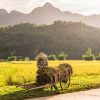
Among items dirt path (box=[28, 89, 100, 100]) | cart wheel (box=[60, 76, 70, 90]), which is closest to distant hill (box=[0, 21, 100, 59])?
cart wheel (box=[60, 76, 70, 90])

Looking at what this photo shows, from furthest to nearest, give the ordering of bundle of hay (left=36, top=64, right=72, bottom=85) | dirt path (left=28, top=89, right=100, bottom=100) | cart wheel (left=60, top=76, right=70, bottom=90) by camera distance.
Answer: cart wheel (left=60, top=76, right=70, bottom=90)
bundle of hay (left=36, top=64, right=72, bottom=85)
dirt path (left=28, top=89, right=100, bottom=100)

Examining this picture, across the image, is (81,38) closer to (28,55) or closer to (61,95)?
(28,55)

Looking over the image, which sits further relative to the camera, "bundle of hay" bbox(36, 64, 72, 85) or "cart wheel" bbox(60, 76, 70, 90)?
"cart wheel" bbox(60, 76, 70, 90)

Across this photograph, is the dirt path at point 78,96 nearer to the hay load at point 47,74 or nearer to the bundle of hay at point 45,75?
the hay load at point 47,74

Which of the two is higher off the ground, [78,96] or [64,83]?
[64,83]

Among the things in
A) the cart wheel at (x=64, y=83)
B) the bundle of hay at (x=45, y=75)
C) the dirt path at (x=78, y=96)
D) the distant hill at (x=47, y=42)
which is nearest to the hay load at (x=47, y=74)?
the bundle of hay at (x=45, y=75)

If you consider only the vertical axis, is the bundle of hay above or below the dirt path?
above

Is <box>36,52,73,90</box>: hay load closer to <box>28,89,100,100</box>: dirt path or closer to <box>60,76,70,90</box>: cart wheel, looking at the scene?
<box>60,76,70,90</box>: cart wheel

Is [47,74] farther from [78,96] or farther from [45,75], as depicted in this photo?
[78,96]

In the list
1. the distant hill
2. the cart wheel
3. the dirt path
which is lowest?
the dirt path

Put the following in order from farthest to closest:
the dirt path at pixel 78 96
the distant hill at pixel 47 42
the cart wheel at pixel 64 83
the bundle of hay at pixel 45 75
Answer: the distant hill at pixel 47 42 < the cart wheel at pixel 64 83 < the bundle of hay at pixel 45 75 < the dirt path at pixel 78 96

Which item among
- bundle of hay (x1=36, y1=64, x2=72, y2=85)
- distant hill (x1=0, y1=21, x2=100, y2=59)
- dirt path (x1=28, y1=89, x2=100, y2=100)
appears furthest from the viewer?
distant hill (x1=0, y1=21, x2=100, y2=59)

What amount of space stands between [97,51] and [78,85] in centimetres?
11211

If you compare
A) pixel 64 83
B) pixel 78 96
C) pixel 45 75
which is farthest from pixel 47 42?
pixel 78 96
